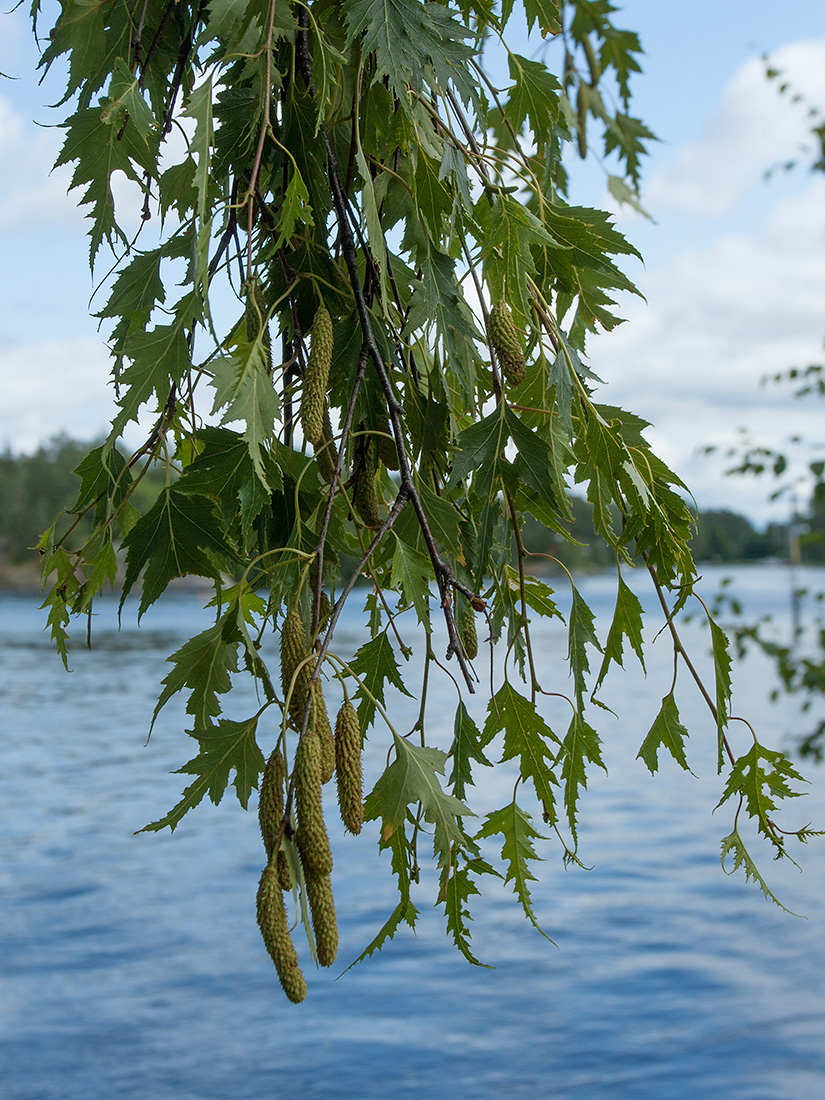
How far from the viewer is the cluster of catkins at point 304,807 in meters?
0.55

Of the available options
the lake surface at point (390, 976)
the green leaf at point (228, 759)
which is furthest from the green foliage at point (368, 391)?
the lake surface at point (390, 976)

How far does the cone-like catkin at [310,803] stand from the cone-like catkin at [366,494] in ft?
0.71

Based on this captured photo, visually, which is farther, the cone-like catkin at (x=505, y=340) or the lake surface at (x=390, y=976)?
the lake surface at (x=390, y=976)


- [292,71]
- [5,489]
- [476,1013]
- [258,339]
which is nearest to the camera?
[258,339]

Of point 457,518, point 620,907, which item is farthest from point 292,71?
point 620,907

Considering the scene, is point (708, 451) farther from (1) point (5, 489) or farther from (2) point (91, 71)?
(1) point (5, 489)

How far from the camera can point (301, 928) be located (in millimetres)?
628

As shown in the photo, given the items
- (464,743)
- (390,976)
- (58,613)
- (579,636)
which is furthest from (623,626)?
(390,976)

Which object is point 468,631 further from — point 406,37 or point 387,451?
point 406,37

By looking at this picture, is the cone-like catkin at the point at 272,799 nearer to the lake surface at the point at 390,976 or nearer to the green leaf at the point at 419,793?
the green leaf at the point at 419,793

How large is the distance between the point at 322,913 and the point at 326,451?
28 centimetres

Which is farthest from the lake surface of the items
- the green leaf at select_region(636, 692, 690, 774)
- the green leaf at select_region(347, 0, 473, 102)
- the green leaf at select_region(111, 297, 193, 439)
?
the green leaf at select_region(347, 0, 473, 102)

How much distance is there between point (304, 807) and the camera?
1.79 ft

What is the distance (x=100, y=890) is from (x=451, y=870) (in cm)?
397
